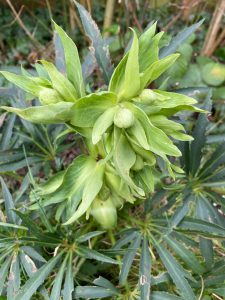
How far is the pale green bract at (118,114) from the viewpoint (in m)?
0.65

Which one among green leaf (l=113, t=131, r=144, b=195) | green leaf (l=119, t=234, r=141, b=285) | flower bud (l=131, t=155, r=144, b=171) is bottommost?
green leaf (l=119, t=234, r=141, b=285)

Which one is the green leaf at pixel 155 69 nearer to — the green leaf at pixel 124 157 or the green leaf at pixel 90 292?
the green leaf at pixel 124 157

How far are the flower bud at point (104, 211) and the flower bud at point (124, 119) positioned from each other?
28 centimetres

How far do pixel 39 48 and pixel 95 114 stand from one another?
962 millimetres

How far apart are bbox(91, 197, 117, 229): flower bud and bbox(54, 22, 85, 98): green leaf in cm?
23

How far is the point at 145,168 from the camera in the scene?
76 centimetres

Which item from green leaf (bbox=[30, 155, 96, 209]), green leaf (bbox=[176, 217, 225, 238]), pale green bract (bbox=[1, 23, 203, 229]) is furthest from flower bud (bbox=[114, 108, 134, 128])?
green leaf (bbox=[176, 217, 225, 238])

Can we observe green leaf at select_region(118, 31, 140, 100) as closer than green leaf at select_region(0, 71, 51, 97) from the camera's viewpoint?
Yes

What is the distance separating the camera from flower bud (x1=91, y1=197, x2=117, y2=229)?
2.87 ft

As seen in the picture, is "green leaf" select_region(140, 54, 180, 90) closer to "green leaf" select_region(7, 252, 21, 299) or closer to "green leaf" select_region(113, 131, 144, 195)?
"green leaf" select_region(113, 131, 144, 195)

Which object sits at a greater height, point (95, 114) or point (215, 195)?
point (95, 114)

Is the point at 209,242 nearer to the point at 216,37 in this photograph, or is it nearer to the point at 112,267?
the point at 112,267

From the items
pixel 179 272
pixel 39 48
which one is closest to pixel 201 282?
pixel 179 272

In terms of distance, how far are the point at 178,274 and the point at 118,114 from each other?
1.18 ft
